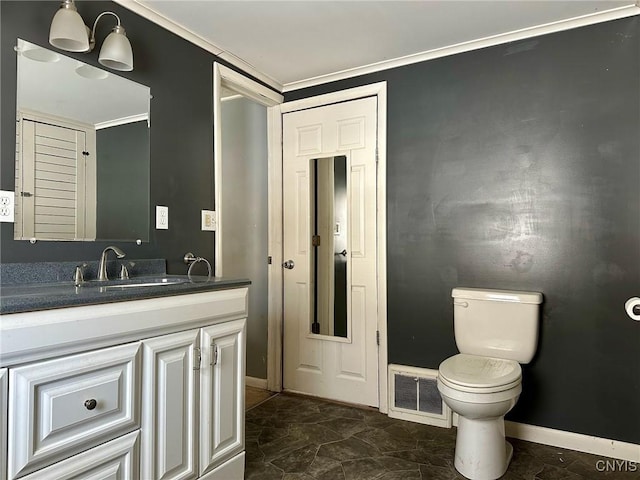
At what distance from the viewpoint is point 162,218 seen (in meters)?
2.15

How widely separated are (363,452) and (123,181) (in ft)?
5.87

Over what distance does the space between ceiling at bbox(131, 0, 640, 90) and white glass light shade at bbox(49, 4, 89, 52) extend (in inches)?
18.8

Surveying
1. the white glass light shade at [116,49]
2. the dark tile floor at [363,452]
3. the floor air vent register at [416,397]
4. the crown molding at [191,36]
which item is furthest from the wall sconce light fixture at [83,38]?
the floor air vent register at [416,397]

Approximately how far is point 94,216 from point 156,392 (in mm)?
848

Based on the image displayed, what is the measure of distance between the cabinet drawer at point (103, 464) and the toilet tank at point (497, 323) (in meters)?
1.69

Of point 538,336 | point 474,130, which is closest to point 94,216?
point 474,130

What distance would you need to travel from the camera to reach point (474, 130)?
2.46 metres

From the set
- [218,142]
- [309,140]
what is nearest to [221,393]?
[218,142]

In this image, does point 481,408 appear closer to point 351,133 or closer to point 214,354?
point 214,354

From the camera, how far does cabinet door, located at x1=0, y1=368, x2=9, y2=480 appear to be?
107 cm

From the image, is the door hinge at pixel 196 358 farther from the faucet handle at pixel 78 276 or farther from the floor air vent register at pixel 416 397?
the floor air vent register at pixel 416 397

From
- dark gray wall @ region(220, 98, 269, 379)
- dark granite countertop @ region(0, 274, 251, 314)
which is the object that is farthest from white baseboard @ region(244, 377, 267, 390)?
dark granite countertop @ region(0, 274, 251, 314)

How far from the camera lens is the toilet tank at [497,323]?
7.16 ft

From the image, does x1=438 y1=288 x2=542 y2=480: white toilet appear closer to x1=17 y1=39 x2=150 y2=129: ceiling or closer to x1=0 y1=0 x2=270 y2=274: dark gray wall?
x1=0 y1=0 x2=270 y2=274: dark gray wall
